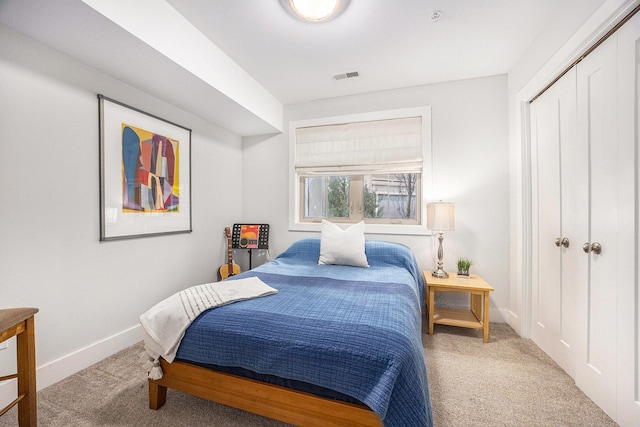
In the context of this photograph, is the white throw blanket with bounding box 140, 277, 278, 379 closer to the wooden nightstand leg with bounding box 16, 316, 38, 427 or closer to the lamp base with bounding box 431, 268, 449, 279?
the wooden nightstand leg with bounding box 16, 316, 38, 427

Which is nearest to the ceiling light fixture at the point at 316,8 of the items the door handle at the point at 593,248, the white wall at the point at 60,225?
the white wall at the point at 60,225

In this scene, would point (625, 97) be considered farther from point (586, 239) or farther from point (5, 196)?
point (5, 196)

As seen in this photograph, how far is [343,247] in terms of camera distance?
8.46ft

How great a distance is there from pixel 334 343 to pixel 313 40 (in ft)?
7.40

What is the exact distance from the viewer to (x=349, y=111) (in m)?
3.19

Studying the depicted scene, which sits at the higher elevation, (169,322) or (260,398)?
(169,322)

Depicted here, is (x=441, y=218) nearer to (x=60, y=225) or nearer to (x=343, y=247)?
(x=343, y=247)

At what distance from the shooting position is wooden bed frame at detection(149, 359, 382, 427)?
1.15m

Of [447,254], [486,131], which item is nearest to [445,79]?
[486,131]

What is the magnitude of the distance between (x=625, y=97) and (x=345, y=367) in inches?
76.8

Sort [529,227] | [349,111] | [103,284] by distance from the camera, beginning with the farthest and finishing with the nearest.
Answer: [349,111], [529,227], [103,284]

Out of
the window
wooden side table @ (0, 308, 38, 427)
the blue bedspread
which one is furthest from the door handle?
wooden side table @ (0, 308, 38, 427)

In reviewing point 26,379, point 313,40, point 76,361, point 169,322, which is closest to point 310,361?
point 169,322

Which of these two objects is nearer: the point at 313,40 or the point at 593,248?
the point at 593,248
